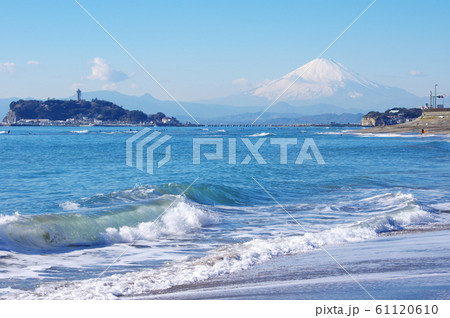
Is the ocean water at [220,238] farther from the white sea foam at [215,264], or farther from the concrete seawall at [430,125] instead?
the concrete seawall at [430,125]

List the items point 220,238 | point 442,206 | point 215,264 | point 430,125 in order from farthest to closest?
point 430,125 → point 442,206 → point 220,238 → point 215,264

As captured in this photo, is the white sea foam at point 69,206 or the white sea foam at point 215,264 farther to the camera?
the white sea foam at point 69,206

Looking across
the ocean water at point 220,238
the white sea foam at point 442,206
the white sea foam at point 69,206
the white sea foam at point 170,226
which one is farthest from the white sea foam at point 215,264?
the white sea foam at point 69,206

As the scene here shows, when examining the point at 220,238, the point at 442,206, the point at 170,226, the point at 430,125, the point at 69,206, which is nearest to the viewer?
the point at 220,238

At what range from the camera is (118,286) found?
23.9ft

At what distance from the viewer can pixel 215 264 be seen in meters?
8.52

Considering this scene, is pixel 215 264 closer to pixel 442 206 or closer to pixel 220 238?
pixel 220 238

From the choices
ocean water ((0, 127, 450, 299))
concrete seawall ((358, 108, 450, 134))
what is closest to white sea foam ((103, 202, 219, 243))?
ocean water ((0, 127, 450, 299))

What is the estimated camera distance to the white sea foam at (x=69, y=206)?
A: 15266mm

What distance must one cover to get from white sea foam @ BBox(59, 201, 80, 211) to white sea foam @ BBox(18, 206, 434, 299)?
6909 mm

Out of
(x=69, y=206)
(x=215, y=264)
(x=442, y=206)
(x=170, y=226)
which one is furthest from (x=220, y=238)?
(x=442, y=206)

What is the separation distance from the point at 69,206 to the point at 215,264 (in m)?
8.51

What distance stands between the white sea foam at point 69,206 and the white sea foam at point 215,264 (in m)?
6.91
